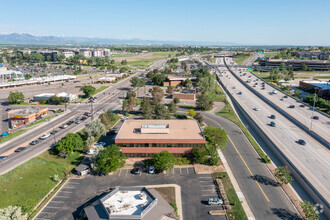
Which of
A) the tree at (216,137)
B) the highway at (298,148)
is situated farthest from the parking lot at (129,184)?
the highway at (298,148)

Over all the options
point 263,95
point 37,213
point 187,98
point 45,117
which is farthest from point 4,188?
point 263,95

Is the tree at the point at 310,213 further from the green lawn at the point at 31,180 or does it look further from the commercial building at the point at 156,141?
the green lawn at the point at 31,180

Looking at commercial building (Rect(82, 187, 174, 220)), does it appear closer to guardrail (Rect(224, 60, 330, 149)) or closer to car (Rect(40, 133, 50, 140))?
car (Rect(40, 133, 50, 140))

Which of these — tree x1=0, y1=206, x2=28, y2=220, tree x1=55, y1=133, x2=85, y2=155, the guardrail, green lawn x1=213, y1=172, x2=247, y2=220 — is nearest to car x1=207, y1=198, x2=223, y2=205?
green lawn x1=213, y1=172, x2=247, y2=220

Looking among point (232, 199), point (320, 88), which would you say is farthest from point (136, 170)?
point (320, 88)

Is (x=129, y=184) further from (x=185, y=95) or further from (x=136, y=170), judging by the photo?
(x=185, y=95)

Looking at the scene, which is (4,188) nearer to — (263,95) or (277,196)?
(277,196)

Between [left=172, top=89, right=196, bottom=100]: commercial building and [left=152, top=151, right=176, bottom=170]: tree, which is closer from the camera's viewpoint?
[left=152, top=151, right=176, bottom=170]: tree
